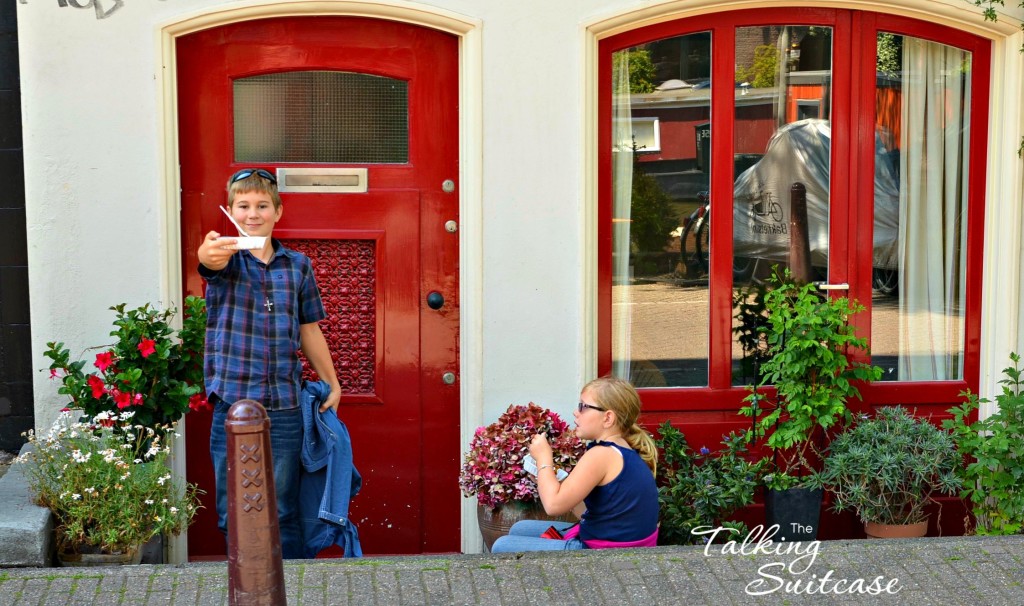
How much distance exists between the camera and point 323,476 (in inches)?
182

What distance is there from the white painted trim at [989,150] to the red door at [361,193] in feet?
2.10

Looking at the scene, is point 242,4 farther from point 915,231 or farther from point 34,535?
point 915,231

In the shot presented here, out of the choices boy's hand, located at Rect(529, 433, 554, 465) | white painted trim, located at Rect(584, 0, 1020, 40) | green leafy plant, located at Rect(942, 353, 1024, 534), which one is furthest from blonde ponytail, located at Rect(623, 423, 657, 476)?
white painted trim, located at Rect(584, 0, 1020, 40)

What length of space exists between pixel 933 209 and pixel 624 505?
2.58m

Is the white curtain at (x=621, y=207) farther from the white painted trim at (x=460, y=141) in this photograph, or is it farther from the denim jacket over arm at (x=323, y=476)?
the denim jacket over arm at (x=323, y=476)

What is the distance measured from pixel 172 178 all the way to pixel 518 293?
1.67m

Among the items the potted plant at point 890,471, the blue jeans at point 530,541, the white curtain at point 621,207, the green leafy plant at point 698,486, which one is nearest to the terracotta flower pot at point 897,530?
the potted plant at point 890,471

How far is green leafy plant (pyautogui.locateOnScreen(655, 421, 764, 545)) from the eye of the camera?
528 centimetres

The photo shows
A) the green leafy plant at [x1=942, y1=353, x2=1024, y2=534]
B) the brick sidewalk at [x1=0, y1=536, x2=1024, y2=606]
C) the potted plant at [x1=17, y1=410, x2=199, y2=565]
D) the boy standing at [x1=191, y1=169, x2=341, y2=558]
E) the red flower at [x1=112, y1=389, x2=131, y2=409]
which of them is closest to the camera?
the brick sidewalk at [x1=0, y1=536, x2=1024, y2=606]

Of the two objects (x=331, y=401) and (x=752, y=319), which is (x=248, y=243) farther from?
(x=752, y=319)

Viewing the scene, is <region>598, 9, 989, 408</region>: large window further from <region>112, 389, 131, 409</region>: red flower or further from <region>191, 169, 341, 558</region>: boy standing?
<region>112, 389, 131, 409</region>: red flower

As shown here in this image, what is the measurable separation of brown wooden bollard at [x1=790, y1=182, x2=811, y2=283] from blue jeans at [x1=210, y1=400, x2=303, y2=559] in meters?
2.68

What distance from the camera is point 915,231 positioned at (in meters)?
5.97

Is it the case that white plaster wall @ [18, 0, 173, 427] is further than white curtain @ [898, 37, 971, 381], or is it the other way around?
white curtain @ [898, 37, 971, 381]
